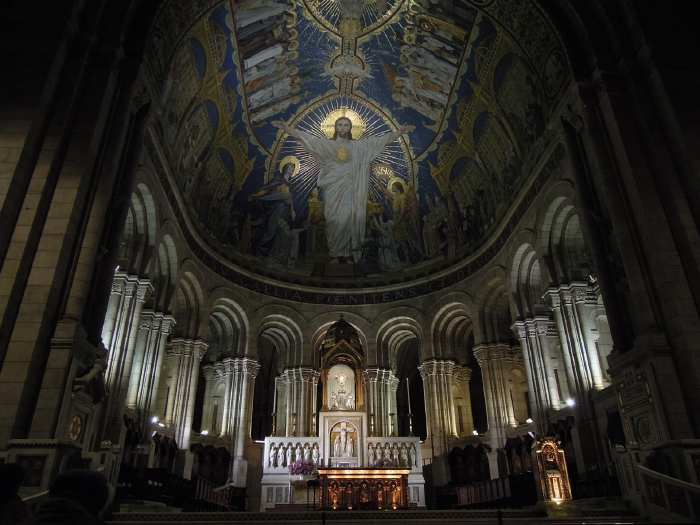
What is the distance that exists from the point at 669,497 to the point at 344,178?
1949 cm

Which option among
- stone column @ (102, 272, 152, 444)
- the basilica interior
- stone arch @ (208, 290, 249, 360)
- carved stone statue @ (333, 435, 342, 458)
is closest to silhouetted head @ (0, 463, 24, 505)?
the basilica interior

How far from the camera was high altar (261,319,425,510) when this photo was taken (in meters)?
13.8

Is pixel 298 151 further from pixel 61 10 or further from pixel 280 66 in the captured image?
pixel 61 10

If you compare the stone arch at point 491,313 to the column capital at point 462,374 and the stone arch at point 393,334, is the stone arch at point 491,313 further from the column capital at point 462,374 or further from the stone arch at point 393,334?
the stone arch at point 393,334

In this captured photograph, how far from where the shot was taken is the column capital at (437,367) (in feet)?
75.2

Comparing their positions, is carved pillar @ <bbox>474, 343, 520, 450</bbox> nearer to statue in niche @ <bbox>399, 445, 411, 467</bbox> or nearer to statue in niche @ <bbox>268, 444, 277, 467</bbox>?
statue in niche @ <bbox>399, 445, 411, 467</bbox>

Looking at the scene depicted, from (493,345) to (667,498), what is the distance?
13.9m

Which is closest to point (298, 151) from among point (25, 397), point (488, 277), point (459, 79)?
point (459, 79)

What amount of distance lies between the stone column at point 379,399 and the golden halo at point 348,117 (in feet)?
35.8

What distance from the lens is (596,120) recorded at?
1305 centimetres

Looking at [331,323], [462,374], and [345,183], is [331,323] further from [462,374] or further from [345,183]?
[345,183]

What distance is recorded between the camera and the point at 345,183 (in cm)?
2492

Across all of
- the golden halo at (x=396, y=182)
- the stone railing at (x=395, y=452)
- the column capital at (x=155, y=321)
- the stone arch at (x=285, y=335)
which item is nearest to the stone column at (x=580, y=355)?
the stone railing at (x=395, y=452)

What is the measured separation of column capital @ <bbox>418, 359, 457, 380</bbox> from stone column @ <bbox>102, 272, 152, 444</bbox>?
1249 centimetres
